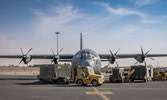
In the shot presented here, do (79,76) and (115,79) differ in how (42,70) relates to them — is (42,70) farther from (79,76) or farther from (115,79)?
(115,79)

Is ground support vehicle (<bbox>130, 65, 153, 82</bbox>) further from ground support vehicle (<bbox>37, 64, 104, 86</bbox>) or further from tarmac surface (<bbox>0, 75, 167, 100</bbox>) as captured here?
tarmac surface (<bbox>0, 75, 167, 100</bbox>)

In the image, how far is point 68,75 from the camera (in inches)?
1196

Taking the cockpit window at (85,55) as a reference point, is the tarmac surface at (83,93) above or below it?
below

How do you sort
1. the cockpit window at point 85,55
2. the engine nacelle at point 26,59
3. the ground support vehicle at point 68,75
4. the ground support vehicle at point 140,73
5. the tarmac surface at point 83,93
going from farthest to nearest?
the engine nacelle at point 26,59 < the ground support vehicle at point 140,73 < the cockpit window at point 85,55 < the ground support vehicle at point 68,75 < the tarmac surface at point 83,93

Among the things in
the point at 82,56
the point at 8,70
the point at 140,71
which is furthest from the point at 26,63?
the point at 8,70

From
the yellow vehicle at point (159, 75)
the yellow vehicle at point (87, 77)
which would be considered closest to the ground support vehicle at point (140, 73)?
the yellow vehicle at point (159, 75)

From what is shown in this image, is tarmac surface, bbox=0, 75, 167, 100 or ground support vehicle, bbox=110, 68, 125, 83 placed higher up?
ground support vehicle, bbox=110, 68, 125, 83

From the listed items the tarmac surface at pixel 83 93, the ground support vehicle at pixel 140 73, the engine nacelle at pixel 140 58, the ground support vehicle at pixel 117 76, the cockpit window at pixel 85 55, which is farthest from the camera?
the engine nacelle at pixel 140 58

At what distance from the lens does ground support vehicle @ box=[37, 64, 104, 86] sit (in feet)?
75.8

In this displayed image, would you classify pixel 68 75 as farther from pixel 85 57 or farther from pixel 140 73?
pixel 140 73

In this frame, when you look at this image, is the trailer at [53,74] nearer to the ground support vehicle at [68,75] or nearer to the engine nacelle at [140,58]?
the ground support vehicle at [68,75]

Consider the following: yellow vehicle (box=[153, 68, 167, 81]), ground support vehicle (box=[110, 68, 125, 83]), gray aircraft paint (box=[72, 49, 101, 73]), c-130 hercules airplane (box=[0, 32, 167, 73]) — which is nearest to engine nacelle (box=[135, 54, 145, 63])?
c-130 hercules airplane (box=[0, 32, 167, 73])

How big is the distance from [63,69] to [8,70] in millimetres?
75938

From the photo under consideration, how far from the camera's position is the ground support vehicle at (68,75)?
23.1 meters
